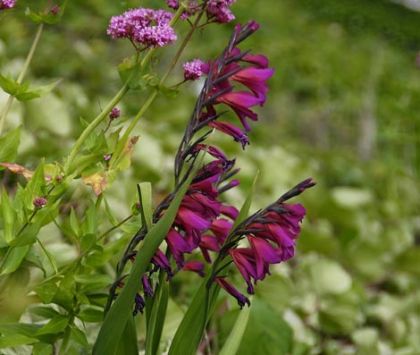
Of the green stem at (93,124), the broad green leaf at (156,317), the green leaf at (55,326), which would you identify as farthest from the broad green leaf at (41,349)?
the green stem at (93,124)

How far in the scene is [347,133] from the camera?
8.77 m

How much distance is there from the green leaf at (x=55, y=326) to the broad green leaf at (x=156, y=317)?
125 mm

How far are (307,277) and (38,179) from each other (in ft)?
5.33

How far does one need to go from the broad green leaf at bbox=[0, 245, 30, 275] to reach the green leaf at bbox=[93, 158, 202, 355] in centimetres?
16

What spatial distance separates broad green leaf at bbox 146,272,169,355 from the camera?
99 cm

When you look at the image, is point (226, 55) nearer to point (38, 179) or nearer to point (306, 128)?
point (38, 179)

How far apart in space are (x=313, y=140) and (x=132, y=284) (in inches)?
306

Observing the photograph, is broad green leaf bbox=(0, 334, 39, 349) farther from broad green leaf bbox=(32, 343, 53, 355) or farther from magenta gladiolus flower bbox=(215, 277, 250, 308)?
magenta gladiolus flower bbox=(215, 277, 250, 308)

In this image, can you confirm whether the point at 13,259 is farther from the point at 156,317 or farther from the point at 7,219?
the point at 156,317

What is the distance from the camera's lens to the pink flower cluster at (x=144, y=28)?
92 centimetres

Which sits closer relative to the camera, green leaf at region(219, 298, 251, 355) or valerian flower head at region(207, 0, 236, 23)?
valerian flower head at region(207, 0, 236, 23)

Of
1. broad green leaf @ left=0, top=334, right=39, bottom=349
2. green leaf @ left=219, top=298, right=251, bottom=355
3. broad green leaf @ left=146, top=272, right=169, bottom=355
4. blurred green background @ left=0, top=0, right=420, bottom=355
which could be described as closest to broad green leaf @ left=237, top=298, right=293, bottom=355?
blurred green background @ left=0, top=0, right=420, bottom=355

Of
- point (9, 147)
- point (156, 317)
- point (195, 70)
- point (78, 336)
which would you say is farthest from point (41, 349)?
point (195, 70)

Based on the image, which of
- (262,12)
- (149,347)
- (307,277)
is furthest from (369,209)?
(262,12)
